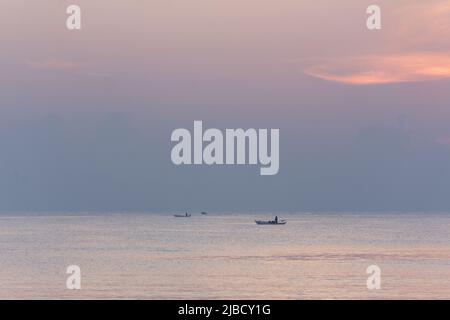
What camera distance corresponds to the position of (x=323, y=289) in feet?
189

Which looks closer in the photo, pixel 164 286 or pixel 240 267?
pixel 164 286

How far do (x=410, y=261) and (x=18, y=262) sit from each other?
33390 mm

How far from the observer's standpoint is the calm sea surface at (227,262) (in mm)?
58250

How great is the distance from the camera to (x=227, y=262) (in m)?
77.0

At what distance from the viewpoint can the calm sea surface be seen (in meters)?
58.2

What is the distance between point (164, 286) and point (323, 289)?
35.1ft

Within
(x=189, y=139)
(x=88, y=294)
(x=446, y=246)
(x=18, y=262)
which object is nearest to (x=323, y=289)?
(x=88, y=294)

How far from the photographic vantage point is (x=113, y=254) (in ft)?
288

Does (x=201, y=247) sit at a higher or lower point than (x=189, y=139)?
lower
